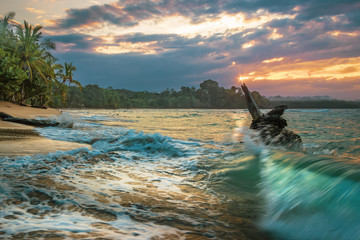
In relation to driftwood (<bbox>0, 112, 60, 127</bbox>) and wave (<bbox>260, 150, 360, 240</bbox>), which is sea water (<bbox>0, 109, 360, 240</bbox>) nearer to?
wave (<bbox>260, 150, 360, 240</bbox>)

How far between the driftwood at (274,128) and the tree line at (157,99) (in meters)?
107

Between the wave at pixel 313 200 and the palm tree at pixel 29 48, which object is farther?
the palm tree at pixel 29 48

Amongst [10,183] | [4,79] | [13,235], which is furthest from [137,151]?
[4,79]

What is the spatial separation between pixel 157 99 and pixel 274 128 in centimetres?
16320

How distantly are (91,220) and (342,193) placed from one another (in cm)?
328

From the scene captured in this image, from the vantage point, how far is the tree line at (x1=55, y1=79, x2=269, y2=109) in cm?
12800

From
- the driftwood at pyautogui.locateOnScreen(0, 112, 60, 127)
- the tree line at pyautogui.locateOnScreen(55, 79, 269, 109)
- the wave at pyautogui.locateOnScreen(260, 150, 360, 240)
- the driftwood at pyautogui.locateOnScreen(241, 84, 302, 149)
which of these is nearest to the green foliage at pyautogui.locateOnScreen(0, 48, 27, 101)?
the driftwood at pyautogui.locateOnScreen(0, 112, 60, 127)

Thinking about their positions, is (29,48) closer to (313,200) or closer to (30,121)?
(30,121)

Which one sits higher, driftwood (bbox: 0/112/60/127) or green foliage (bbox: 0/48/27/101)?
green foliage (bbox: 0/48/27/101)

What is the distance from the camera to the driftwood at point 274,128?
25.5 feet

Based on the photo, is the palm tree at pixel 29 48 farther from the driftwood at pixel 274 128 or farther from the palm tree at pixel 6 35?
the driftwood at pixel 274 128

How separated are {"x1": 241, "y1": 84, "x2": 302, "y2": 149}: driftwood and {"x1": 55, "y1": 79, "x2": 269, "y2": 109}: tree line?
107m

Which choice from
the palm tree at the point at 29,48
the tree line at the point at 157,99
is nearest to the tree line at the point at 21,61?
the palm tree at the point at 29,48

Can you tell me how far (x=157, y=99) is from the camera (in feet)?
557
